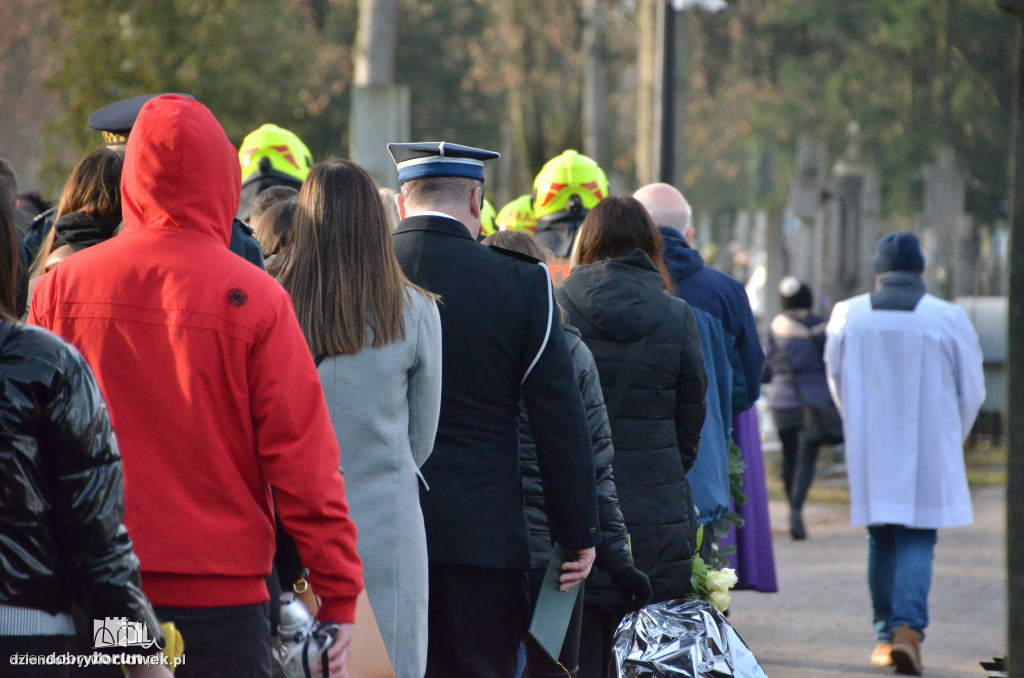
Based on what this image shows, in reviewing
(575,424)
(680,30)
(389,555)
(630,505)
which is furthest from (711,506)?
(680,30)

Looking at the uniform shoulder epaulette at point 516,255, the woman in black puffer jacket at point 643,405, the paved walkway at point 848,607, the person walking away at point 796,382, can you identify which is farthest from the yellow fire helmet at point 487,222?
the person walking away at point 796,382

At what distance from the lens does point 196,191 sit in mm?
2869

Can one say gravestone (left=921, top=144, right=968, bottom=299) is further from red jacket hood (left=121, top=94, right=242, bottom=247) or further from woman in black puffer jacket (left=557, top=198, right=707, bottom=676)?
red jacket hood (left=121, top=94, right=242, bottom=247)

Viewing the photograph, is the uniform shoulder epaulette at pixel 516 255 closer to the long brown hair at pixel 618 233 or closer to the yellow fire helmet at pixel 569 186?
A: the long brown hair at pixel 618 233

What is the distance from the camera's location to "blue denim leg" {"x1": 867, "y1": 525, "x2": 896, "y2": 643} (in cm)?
704

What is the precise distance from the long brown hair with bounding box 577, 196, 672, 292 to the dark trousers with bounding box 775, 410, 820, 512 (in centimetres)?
621

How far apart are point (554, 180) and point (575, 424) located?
A: 3407mm

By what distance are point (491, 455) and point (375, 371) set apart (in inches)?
20.4

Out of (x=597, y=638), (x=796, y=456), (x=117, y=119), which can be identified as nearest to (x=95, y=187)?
(x=117, y=119)

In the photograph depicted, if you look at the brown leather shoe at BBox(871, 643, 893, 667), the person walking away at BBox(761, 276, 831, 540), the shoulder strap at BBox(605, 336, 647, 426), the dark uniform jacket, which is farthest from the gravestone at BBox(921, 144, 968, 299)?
the dark uniform jacket

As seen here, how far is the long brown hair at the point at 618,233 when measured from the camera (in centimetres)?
506

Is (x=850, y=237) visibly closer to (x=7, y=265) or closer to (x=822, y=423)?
(x=822, y=423)

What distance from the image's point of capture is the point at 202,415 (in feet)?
9.06

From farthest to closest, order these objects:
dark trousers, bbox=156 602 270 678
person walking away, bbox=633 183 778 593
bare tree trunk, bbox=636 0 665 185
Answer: bare tree trunk, bbox=636 0 665 185 → person walking away, bbox=633 183 778 593 → dark trousers, bbox=156 602 270 678
